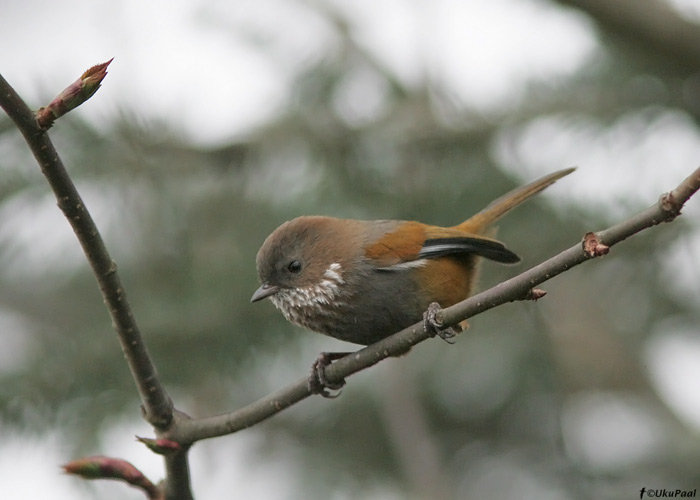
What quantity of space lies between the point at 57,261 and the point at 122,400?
99 cm

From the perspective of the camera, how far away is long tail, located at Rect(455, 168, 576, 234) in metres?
4.46

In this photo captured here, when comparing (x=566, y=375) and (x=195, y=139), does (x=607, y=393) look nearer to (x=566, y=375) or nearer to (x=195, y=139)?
(x=566, y=375)

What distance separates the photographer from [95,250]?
2.75 metres

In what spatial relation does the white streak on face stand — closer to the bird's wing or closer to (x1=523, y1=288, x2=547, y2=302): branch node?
the bird's wing

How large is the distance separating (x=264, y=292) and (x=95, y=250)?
1.64 m

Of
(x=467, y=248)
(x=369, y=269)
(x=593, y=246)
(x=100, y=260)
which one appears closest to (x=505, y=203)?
(x=467, y=248)

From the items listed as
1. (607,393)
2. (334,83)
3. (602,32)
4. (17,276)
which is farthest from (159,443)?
(607,393)

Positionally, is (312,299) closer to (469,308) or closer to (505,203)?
(505,203)

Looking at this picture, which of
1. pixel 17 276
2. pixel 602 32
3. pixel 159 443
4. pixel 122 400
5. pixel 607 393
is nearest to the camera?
pixel 159 443

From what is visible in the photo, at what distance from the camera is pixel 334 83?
5.31 meters

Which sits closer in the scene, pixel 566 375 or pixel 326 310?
pixel 326 310

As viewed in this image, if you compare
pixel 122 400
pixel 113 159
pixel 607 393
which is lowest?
pixel 122 400

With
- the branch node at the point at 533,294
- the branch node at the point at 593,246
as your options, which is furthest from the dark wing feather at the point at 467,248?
the branch node at the point at 593,246

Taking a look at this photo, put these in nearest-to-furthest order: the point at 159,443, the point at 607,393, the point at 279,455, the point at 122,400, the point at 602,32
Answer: the point at 159,443
the point at 122,400
the point at 602,32
the point at 279,455
the point at 607,393
